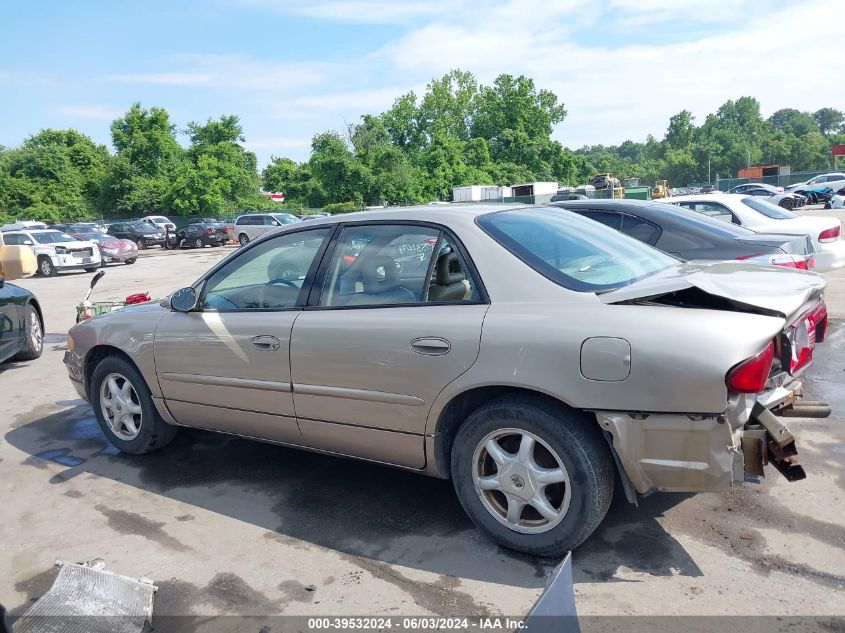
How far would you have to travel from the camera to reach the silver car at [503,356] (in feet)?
A: 9.50

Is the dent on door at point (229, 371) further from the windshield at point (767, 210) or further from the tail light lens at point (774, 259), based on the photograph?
the windshield at point (767, 210)

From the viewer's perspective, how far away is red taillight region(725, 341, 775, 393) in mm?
2781

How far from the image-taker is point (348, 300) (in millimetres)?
3840

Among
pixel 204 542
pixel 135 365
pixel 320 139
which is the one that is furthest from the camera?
pixel 320 139

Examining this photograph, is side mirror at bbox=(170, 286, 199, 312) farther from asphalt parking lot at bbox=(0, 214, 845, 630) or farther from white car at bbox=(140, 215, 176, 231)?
white car at bbox=(140, 215, 176, 231)

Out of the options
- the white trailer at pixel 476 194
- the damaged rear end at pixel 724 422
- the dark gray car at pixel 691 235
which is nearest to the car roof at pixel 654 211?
the dark gray car at pixel 691 235

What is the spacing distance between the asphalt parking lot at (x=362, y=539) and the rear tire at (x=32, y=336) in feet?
11.6

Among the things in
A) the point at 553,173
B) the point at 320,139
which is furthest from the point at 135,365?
the point at 553,173

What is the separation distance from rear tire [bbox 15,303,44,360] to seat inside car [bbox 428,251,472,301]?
6535 mm

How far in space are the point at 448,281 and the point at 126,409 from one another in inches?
106

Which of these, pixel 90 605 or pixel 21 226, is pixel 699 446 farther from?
pixel 21 226

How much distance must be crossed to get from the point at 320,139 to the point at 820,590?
48846 mm

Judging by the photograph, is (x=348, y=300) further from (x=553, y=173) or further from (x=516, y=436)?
(x=553, y=173)

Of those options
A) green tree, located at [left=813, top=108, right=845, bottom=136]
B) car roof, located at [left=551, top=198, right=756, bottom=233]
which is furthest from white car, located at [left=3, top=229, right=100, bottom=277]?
green tree, located at [left=813, top=108, right=845, bottom=136]
